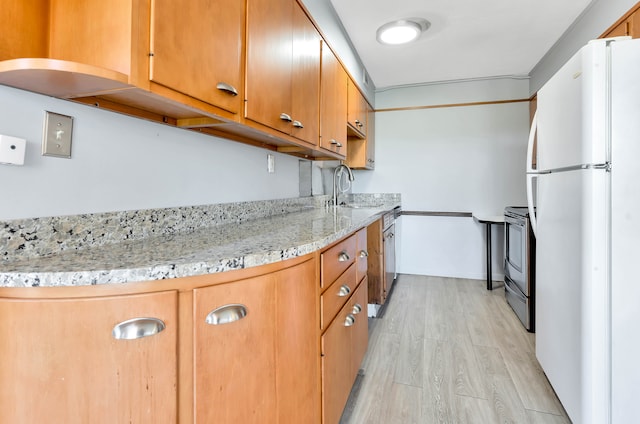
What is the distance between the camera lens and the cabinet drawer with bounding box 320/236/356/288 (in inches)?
42.1

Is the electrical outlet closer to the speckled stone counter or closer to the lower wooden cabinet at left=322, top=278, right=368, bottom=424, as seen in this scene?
the speckled stone counter

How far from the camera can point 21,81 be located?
705mm

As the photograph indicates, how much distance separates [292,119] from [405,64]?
2202mm

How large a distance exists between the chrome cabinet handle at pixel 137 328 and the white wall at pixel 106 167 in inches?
17.5

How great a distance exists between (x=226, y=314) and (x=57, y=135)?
0.69 m

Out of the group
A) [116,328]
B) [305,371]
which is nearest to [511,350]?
[305,371]

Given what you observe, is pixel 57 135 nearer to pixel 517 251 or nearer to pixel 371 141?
pixel 517 251

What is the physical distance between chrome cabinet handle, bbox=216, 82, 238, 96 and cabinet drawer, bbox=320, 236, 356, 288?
65cm

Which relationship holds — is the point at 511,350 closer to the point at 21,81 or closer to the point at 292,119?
the point at 292,119

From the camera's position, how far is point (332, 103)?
2.11 m

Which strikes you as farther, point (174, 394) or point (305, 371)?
point (305, 371)

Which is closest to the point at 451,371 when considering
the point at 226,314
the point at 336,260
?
the point at 336,260

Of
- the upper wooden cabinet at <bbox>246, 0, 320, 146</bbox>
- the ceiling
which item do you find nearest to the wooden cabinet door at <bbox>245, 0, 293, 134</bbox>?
the upper wooden cabinet at <bbox>246, 0, 320, 146</bbox>

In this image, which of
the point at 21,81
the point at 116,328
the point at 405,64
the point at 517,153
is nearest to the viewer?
the point at 116,328
